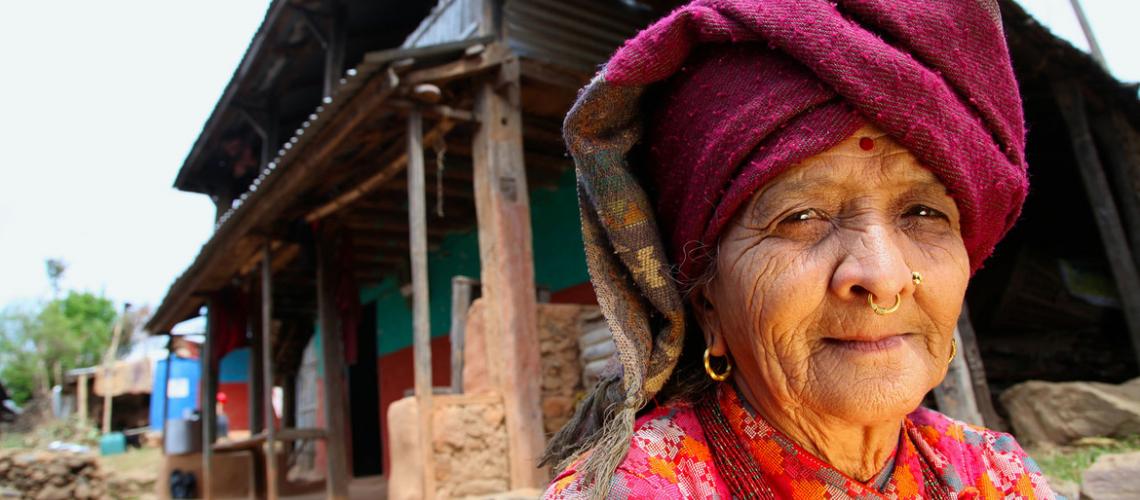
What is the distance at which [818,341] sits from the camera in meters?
1.10

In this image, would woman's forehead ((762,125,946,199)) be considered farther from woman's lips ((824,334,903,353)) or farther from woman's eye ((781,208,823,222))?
woman's lips ((824,334,903,353))

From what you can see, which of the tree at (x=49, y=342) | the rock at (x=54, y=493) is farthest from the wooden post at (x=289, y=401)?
the tree at (x=49, y=342)

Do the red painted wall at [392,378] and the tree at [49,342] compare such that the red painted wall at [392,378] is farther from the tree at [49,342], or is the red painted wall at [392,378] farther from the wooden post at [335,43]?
the tree at [49,342]

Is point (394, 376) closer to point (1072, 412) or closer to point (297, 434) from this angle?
point (297, 434)

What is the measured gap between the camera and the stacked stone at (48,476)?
12.2m

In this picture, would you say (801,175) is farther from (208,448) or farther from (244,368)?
(244,368)

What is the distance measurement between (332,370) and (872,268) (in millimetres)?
7564

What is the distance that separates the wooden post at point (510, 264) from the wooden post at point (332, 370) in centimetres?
326

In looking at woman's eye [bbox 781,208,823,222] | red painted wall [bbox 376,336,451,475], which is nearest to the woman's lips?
woman's eye [bbox 781,208,823,222]

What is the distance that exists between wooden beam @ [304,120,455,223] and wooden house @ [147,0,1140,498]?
0.03 metres

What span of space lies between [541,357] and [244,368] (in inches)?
621

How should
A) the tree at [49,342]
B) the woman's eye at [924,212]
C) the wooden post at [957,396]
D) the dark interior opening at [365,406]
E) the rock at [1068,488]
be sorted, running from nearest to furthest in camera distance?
the woman's eye at [924,212]
the rock at [1068,488]
the wooden post at [957,396]
the dark interior opening at [365,406]
the tree at [49,342]

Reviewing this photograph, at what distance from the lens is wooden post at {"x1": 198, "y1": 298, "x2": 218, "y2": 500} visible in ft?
30.2

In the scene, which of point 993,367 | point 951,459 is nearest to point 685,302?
point 951,459
